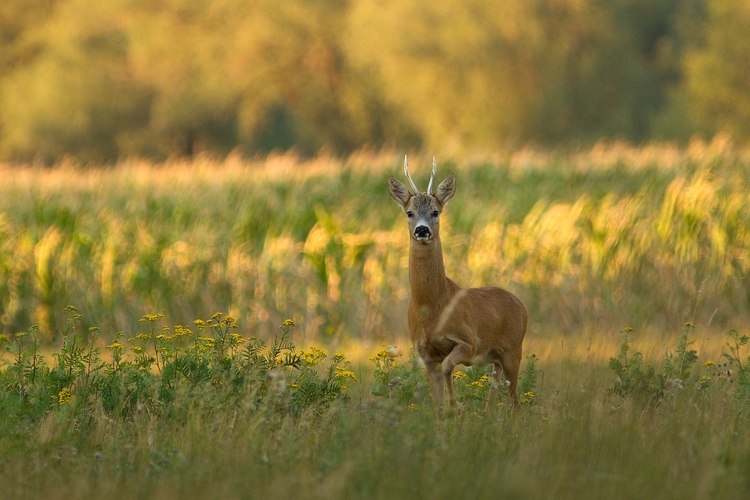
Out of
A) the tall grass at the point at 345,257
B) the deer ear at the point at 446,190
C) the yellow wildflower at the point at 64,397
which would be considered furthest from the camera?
the tall grass at the point at 345,257

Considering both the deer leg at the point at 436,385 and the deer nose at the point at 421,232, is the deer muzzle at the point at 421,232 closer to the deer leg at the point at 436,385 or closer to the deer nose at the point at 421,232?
the deer nose at the point at 421,232

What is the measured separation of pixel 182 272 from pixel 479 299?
7270mm

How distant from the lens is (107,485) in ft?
16.9

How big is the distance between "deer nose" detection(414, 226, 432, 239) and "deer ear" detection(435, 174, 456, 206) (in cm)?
42

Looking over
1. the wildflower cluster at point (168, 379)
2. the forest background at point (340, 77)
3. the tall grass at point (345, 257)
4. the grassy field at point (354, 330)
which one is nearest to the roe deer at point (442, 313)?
the grassy field at point (354, 330)

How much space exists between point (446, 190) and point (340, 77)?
1584 inches

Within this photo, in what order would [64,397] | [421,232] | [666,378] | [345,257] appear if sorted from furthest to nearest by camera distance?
1. [345,257]
2. [666,378]
3. [421,232]
4. [64,397]

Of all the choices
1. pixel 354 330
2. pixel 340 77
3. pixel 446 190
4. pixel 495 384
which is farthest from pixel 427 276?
pixel 340 77

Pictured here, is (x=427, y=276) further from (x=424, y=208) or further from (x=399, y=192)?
(x=399, y=192)

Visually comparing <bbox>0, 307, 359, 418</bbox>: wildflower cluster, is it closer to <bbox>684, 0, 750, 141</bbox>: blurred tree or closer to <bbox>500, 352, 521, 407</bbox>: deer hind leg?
<bbox>500, 352, 521, 407</bbox>: deer hind leg

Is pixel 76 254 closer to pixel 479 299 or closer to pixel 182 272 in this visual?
pixel 182 272

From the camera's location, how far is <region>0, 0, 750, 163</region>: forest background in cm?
4178

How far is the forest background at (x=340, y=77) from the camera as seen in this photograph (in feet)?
137

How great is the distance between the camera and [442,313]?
22.8 feet
